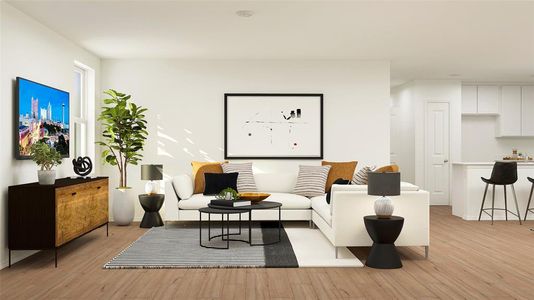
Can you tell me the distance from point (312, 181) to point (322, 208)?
1489mm

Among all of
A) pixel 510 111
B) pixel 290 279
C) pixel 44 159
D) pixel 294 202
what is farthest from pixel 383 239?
pixel 510 111

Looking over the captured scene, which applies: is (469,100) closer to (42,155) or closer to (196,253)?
(196,253)

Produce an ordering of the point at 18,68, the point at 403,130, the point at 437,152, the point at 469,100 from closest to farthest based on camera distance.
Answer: the point at 18,68 < the point at 437,152 < the point at 469,100 < the point at 403,130

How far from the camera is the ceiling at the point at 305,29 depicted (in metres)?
5.22

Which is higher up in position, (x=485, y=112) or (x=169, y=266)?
(x=485, y=112)

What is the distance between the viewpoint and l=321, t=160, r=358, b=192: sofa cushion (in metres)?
7.52

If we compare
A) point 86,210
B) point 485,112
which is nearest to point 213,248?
point 86,210

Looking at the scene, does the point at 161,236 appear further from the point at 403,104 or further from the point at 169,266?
the point at 403,104

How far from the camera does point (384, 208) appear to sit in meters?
4.76

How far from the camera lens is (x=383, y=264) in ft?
15.5

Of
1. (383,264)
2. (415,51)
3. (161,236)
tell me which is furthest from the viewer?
(415,51)

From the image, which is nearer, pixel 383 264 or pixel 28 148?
pixel 383 264

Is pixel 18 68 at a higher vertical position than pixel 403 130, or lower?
higher

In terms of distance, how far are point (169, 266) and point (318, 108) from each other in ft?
13.7
